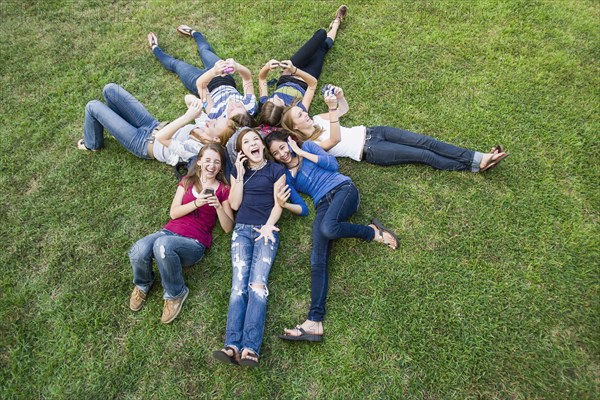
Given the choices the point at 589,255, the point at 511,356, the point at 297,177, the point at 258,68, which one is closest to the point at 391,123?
the point at 297,177

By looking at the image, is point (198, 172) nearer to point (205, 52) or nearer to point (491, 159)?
point (205, 52)

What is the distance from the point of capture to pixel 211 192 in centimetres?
414

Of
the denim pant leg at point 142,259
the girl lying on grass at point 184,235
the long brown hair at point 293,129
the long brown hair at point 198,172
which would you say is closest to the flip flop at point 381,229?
the long brown hair at point 293,129

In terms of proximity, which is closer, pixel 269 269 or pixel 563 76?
pixel 269 269

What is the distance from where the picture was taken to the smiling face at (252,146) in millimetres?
4199

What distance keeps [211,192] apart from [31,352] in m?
2.29

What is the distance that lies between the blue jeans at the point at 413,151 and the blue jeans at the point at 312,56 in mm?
1453

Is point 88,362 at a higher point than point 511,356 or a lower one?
lower

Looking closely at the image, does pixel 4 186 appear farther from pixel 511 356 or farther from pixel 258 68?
pixel 511 356

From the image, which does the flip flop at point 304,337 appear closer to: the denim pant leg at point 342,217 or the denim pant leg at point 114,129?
the denim pant leg at point 342,217

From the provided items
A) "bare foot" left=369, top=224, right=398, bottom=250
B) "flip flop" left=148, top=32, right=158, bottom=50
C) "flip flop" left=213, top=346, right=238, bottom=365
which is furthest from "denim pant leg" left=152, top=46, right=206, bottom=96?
"flip flop" left=213, top=346, right=238, bottom=365

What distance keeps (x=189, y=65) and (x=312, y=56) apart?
6.20 feet

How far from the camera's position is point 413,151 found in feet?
15.2

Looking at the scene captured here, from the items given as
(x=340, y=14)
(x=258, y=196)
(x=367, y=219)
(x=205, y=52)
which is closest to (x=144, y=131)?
(x=205, y=52)
